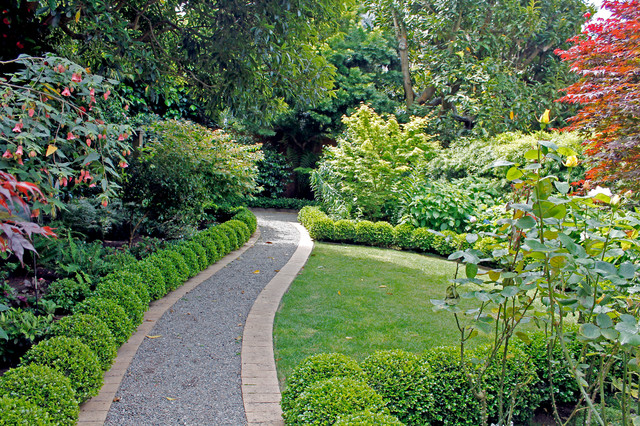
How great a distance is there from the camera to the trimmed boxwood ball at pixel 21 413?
6.14 feet

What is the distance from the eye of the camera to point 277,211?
1465 centimetres

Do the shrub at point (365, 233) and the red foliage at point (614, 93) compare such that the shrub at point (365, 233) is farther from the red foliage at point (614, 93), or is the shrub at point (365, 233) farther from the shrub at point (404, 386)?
the shrub at point (404, 386)

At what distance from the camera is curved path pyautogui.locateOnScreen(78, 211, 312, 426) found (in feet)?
8.37

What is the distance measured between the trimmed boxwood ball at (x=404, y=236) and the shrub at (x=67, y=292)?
5823 mm

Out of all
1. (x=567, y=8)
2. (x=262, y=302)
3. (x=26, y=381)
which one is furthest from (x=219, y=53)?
(x=567, y=8)

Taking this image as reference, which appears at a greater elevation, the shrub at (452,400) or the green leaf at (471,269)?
the green leaf at (471,269)

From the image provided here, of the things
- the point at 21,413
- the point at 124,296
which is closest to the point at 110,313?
the point at 124,296

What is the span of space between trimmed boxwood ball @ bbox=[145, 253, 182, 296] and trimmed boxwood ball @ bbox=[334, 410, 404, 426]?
3378mm

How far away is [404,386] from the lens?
2.41 meters

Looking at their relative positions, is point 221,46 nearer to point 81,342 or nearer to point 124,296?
point 124,296

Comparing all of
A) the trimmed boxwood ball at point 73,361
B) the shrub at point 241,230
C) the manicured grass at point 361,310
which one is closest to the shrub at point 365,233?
the manicured grass at point 361,310

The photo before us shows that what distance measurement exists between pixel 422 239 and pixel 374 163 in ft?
7.69

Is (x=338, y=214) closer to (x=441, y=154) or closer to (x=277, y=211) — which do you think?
(x=441, y=154)

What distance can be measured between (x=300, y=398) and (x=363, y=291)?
2973 millimetres
